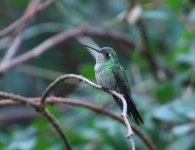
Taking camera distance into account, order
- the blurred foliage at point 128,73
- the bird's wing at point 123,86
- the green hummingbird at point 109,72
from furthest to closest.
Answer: the blurred foliage at point 128,73, the green hummingbird at point 109,72, the bird's wing at point 123,86

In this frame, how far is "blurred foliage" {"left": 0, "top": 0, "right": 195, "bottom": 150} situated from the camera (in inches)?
116

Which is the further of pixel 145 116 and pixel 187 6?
pixel 187 6

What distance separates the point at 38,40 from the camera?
466cm

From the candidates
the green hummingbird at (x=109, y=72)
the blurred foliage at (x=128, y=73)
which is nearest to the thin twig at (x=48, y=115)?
the green hummingbird at (x=109, y=72)

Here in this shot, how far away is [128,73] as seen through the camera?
Answer: 383 centimetres

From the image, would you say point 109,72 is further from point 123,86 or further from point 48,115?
point 48,115

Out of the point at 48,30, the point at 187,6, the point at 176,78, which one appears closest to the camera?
the point at 176,78

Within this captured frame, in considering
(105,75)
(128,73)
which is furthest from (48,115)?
(128,73)

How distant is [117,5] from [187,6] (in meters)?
1.02

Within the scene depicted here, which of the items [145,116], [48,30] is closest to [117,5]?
[48,30]

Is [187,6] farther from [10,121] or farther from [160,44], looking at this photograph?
[10,121]

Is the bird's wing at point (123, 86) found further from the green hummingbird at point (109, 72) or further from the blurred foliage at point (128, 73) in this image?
the blurred foliage at point (128, 73)

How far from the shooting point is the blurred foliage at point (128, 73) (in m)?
2.95

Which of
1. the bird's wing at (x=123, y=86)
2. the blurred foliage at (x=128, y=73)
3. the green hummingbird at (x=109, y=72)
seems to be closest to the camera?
the bird's wing at (x=123, y=86)
